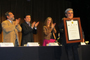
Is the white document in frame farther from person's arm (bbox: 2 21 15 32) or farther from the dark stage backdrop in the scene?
the dark stage backdrop

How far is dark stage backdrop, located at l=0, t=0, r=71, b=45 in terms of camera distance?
5873 mm

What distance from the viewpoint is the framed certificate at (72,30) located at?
7.90ft

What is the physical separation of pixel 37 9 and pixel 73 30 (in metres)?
4.13

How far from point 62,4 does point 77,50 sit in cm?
465

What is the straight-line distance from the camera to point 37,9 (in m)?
6.42

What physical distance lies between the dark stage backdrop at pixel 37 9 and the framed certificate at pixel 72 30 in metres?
3.88

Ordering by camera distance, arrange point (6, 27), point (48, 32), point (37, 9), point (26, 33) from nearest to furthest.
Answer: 1. point (6, 27)
2. point (26, 33)
3. point (48, 32)
4. point (37, 9)

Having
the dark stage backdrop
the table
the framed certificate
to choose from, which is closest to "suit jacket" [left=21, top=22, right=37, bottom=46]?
the table

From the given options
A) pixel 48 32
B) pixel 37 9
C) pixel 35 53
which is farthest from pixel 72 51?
pixel 37 9

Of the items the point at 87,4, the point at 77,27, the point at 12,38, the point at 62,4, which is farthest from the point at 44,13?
the point at 77,27

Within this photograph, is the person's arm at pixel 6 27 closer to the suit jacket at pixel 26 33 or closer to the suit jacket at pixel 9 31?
the suit jacket at pixel 9 31

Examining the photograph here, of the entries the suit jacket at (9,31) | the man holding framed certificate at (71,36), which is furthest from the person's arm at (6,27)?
the man holding framed certificate at (71,36)

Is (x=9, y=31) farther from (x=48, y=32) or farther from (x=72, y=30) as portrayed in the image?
(x=72, y=30)

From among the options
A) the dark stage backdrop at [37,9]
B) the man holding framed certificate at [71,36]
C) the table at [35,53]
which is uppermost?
the dark stage backdrop at [37,9]
